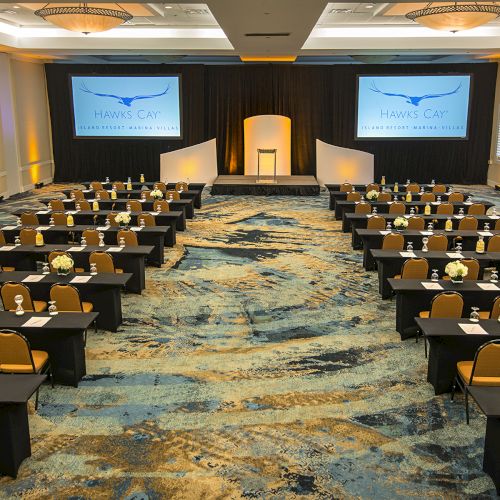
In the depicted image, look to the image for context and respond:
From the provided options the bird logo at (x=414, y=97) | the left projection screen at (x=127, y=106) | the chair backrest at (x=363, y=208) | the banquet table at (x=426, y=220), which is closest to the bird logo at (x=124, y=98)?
the left projection screen at (x=127, y=106)

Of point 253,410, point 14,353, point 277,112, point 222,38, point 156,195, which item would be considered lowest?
point 253,410

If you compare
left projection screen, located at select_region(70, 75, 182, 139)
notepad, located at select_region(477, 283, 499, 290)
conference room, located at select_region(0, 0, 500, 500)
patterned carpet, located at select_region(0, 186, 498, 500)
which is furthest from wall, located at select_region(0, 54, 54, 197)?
notepad, located at select_region(477, 283, 499, 290)

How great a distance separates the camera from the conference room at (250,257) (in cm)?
565

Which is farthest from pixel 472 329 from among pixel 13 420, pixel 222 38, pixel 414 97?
pixel 414 97

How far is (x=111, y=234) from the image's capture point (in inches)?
468

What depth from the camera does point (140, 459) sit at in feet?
18.5

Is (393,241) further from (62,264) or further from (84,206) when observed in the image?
(84,206)

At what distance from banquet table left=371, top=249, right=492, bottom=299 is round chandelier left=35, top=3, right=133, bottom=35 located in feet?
23.9

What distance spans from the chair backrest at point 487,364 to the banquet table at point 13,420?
4.21 m

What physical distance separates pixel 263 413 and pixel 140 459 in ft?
4.68

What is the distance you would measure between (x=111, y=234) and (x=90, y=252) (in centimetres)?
196

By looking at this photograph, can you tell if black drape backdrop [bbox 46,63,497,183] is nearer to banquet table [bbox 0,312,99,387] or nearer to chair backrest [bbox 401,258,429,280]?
chair backrest [bbox 401,258,429,280]

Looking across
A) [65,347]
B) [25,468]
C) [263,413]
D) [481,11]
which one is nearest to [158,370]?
[65,347]

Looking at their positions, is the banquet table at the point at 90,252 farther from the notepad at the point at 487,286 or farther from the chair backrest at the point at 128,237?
the notepad at the point at 487,286
